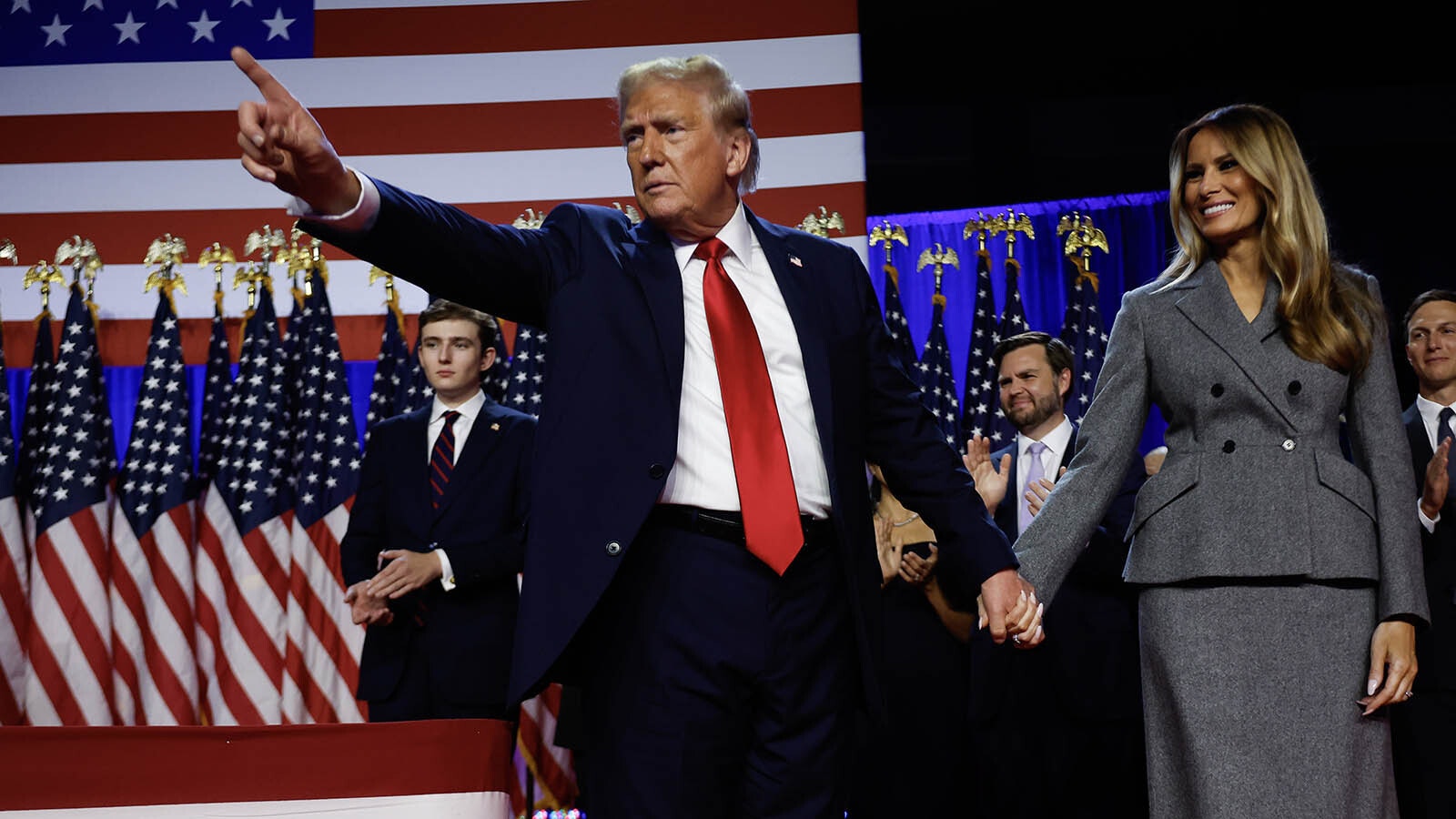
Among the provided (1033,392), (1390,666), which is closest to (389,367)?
(1033,392)

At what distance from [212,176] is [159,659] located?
2033 mm

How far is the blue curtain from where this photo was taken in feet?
23.6

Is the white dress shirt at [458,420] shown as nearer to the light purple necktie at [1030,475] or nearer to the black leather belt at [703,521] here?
the light purple necktie at [1030,475]

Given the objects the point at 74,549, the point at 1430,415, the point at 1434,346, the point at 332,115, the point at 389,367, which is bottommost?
the point at 74,549

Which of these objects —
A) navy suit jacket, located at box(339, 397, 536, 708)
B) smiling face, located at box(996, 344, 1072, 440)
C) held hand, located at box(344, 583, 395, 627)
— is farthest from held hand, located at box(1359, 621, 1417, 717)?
held hand, located at box(344, 583, 395, 627)

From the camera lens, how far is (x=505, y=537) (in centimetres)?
390

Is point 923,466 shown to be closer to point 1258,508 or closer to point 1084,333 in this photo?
point 1258,508

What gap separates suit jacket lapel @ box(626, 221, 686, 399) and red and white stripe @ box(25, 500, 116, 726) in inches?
146

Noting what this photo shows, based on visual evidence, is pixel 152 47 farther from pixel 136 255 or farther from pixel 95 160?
pixel 136 255

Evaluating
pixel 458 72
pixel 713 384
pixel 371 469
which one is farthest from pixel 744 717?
pixel 458 72

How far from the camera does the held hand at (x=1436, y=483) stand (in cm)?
356

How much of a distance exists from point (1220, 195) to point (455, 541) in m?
2.42

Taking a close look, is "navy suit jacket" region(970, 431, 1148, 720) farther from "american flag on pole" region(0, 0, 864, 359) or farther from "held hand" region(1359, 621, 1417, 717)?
"american flag on pole" region(0, 0, 864, 359)

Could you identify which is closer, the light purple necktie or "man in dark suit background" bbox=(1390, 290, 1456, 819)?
"man in dark suit background" bbox=(1390, 290, 1456, 819)
